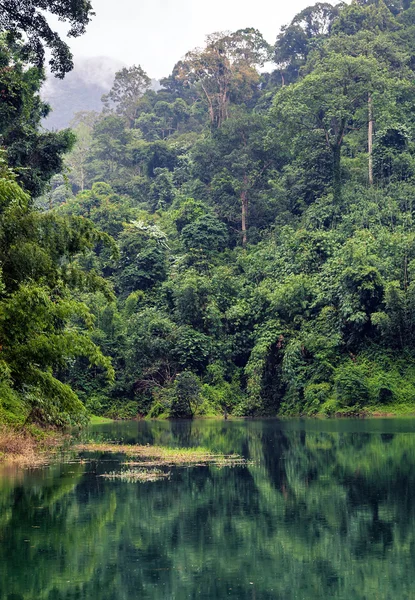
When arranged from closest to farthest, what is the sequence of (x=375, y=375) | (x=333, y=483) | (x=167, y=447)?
(x=333, y=483) → (x=167, y=447) → (x=375, y=375)

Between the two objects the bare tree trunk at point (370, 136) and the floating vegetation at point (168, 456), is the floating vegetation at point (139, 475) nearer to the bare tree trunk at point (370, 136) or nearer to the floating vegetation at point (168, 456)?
the floating vegetation at point (168, 456)

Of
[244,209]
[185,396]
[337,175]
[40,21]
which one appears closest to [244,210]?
[244,209]

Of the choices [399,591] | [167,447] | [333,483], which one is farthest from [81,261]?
[399,591]

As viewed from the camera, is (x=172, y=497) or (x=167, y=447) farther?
(x=167, y=447)

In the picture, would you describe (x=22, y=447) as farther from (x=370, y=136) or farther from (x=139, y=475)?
(x=370, y=136)

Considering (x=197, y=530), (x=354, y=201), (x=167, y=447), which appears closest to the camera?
(x=197, y=530)

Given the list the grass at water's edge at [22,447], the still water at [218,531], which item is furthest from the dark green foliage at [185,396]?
the still water at [218,531]

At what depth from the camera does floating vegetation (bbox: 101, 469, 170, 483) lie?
18797 millimetres

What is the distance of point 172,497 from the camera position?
16.2 metres

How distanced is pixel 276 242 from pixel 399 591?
1785 inches

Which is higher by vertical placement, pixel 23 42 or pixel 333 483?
pixel 23 42

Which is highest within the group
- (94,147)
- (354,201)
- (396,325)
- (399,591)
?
(94,147)

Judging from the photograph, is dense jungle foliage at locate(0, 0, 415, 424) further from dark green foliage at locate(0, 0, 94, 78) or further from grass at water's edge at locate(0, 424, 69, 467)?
grass at water's edge at locate(0, 424, 69, 467)

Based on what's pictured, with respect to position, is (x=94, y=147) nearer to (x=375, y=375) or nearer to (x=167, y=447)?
(x=375, y=375)
